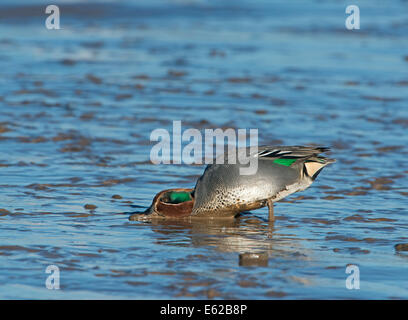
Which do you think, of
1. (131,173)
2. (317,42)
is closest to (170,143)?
(131,173)

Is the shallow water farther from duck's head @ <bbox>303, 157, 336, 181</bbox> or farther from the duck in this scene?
duck's head @ <bbox>303, 157, 336, 181</bbox>

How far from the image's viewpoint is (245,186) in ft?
20.4

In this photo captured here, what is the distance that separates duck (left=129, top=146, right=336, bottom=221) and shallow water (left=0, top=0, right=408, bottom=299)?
0.44 ft

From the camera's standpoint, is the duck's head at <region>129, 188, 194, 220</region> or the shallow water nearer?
the shallow water

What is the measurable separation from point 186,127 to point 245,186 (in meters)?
3.51

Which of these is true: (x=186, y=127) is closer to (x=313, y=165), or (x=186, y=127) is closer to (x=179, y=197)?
(x=179, y=197)

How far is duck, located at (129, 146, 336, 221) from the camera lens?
622 cm
